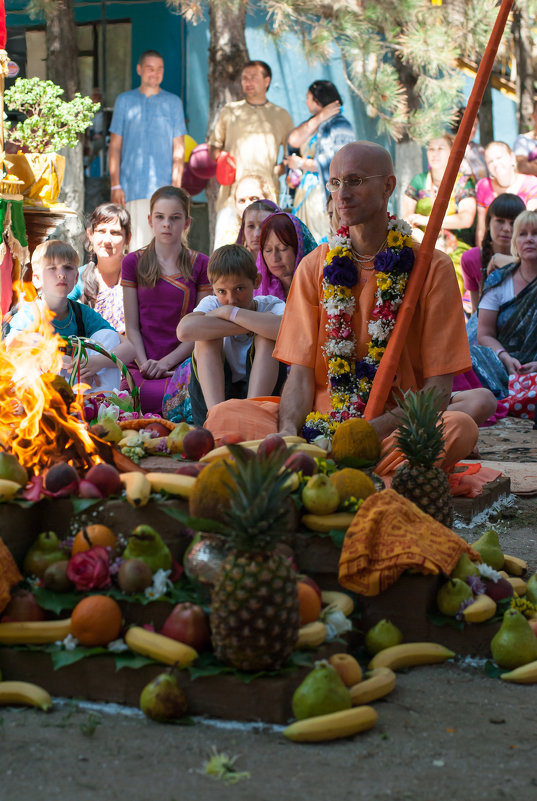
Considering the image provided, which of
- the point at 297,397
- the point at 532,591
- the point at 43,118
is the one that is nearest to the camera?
the point at 532,591

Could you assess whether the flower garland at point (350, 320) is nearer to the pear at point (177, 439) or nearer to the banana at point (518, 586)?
the pear at point (177, 439)

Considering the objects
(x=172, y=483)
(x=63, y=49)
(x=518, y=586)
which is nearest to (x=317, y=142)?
(x=63, y=49)

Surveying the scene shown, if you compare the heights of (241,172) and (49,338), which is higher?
(241,172)

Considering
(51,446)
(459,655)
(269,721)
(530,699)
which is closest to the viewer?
(269,721)

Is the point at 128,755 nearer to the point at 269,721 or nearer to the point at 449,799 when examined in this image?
the point at 269,721

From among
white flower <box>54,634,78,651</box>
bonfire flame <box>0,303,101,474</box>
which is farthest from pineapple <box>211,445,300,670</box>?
bonfire flame <box>0,303,101,474</box>

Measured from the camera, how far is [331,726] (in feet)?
9.07

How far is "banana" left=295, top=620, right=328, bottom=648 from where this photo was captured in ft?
9.96

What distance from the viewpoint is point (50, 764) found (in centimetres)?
257

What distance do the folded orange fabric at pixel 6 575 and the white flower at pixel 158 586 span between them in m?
0.43

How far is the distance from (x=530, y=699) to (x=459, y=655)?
380 millimetres

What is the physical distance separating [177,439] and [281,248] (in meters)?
2.75

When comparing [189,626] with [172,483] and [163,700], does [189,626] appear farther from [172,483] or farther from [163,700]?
[172,483]

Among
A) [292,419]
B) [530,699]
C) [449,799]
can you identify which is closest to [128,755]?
[449,799]
